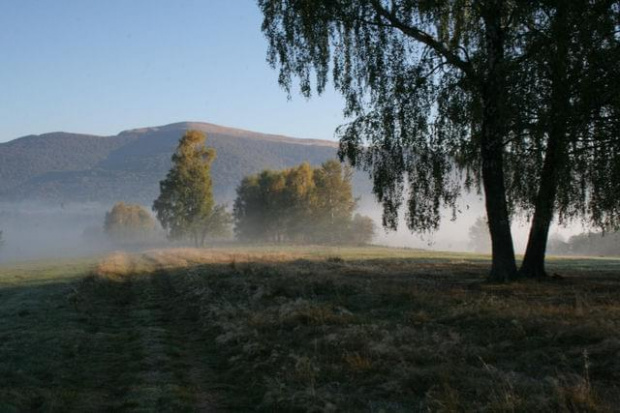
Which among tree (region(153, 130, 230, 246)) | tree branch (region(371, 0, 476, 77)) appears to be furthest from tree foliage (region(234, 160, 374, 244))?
tree branch (region(371, 0, 476, 77))

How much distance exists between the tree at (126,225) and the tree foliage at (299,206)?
4465 cm

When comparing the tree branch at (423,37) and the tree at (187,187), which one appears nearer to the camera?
the tree branch at (423,37)

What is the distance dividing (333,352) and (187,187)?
61.3 metres

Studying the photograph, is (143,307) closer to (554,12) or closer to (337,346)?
(337,346)

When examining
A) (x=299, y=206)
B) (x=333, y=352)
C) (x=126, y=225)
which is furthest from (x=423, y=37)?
(x=126, y=225)

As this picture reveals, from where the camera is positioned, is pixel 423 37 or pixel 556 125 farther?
pixel 423 37

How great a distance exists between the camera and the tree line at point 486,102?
43.5 ft

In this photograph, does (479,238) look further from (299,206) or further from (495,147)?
(495,147)

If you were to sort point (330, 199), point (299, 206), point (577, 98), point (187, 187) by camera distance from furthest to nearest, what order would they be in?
point (330, 199), point (299, 206), point (187, 187), point (577, 98)

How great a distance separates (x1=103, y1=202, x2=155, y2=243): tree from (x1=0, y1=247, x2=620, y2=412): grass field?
392ft

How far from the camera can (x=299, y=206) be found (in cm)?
8956

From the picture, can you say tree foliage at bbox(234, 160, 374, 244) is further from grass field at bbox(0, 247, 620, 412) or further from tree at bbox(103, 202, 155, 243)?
grass field at bbox(0, 247, 620, 412)

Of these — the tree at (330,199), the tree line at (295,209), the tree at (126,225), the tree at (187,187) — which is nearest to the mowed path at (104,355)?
the tree at (187,187)

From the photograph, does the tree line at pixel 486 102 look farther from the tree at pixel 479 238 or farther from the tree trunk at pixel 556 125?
the tree at pixel 479 238
